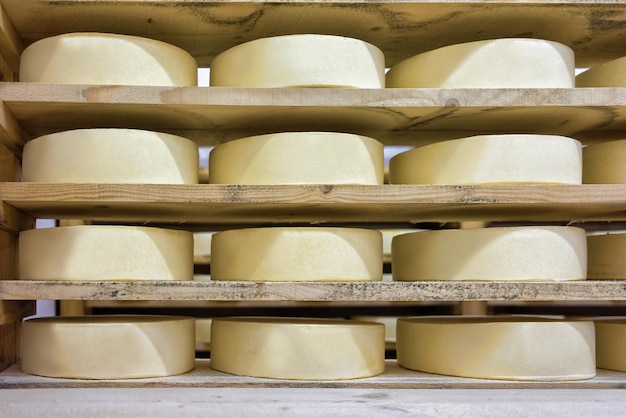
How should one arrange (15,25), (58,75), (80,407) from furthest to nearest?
1. (15,25)
2. (58,75)
3. (80,407)

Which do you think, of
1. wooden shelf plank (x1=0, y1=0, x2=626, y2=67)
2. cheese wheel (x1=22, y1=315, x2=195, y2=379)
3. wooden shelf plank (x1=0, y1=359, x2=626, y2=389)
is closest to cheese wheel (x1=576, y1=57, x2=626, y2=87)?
wooden shelf plank (x1=0, y1=0, x2=626, y2=67)

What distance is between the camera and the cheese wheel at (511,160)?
145cm

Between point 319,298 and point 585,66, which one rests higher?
point 585,66

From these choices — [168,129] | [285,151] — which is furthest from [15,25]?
[285,151]

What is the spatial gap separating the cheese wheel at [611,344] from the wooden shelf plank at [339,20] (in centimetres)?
72

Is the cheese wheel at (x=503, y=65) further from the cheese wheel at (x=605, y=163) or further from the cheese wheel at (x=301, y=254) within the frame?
the cheese wheel at (x=301, y=254)

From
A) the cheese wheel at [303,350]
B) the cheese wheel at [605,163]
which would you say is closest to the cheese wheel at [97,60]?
the cheese wheel at [303,350]

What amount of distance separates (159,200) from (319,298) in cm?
40

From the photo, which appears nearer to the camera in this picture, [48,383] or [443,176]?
[48,383]

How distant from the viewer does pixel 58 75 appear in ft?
4.84

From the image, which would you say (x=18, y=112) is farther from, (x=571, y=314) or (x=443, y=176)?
(x=571, y=314)

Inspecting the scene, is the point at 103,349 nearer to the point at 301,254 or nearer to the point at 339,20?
the point at 301,254

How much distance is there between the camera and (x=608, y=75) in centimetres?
161

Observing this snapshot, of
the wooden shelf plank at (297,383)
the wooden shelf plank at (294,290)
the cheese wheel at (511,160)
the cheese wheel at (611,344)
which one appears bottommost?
the wooden shelf plank at (297,383)
